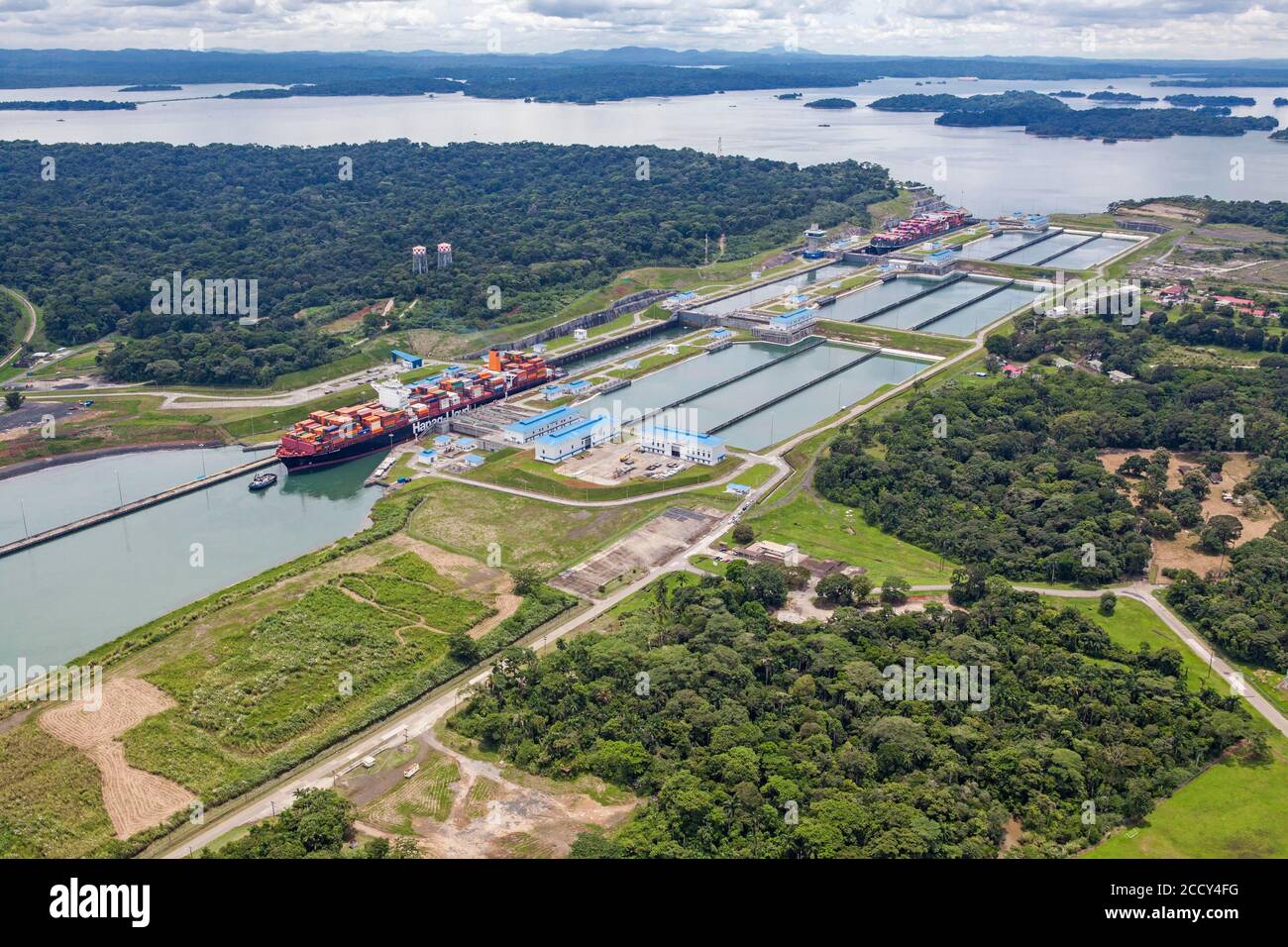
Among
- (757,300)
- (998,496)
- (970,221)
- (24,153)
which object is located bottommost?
(998,496)

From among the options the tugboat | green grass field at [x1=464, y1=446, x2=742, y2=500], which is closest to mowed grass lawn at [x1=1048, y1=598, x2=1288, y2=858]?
green grass field at [x1=464, y1=446, x2=742, y2=500]

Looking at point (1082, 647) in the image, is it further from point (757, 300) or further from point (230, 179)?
point (230, 179)

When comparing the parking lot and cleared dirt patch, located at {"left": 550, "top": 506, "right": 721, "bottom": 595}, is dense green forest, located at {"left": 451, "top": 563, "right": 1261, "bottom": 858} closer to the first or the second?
cleared dirt patch, located at {"left": 550, "top": 506, "right": 721, "bottom": 595}

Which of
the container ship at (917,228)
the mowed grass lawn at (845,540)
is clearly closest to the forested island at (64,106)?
Result: the container ship at (917,228)

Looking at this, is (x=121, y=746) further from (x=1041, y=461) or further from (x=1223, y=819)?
(x=1041, y=461)

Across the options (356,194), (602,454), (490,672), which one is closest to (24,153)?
(356,194)

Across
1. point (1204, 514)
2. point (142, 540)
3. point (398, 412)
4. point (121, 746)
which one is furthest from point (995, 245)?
point (121, 746)
